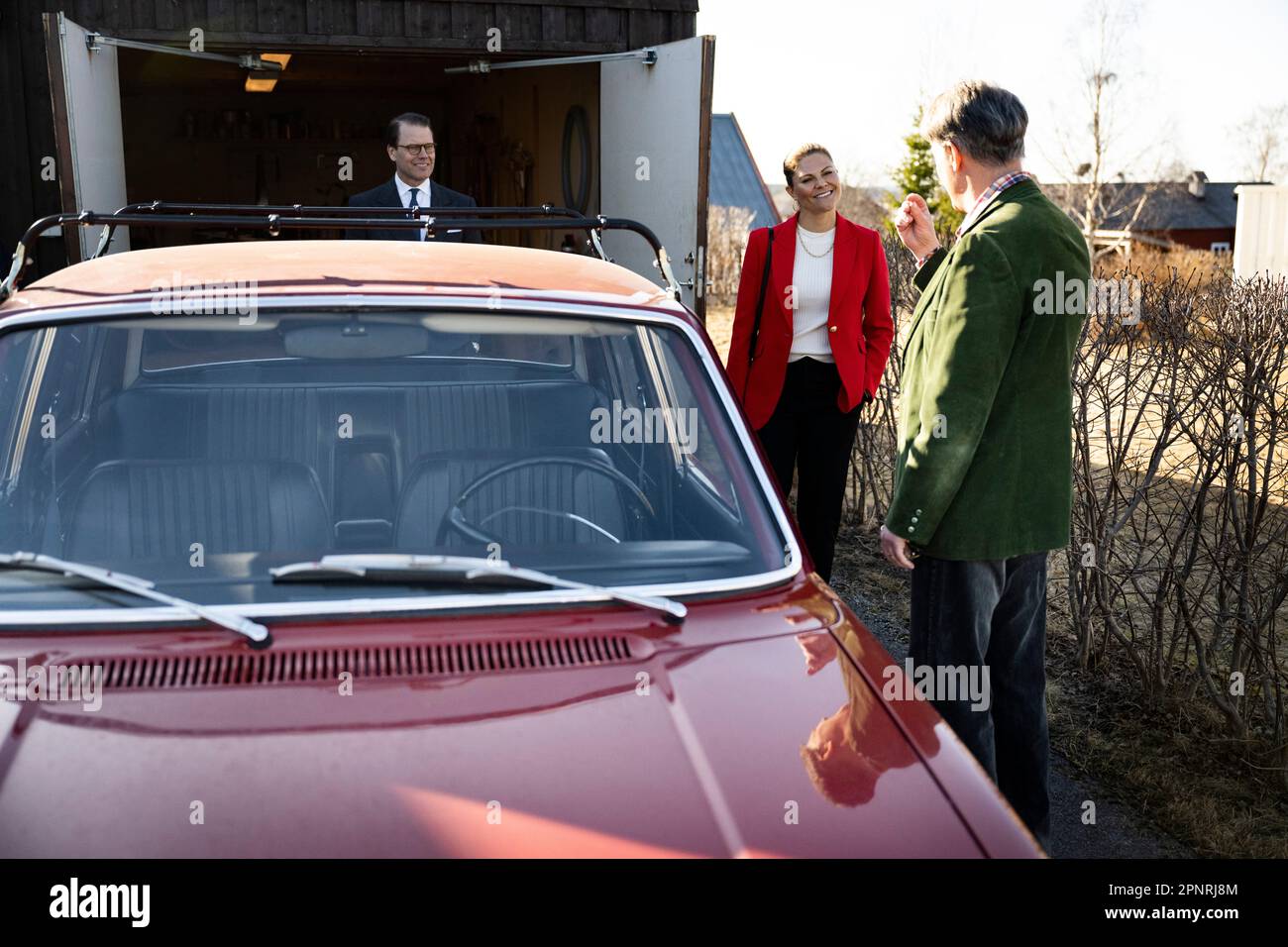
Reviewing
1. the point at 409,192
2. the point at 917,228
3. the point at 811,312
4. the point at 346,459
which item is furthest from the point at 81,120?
the point at 917,228

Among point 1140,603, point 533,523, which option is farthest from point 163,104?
point 533,523

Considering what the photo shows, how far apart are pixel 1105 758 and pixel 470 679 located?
286 cm

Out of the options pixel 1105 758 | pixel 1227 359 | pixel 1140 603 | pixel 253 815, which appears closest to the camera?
pixel 253 815

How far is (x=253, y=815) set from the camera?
1.59m

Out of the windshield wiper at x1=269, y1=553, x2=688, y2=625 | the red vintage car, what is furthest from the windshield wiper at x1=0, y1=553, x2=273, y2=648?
the windshield wiper at x1=269, y1=553, x2=688, y2=625

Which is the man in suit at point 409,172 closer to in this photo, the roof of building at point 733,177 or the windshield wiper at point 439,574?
the windshield wiper at point 439,574

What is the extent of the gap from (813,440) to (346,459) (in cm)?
232

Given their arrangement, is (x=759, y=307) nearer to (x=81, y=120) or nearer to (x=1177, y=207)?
(x=81, y=120)

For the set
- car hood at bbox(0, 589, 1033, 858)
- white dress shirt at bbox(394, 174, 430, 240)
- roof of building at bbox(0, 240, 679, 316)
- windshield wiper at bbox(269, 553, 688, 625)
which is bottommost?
car hood at bbox(0, 589, 1033, 858)

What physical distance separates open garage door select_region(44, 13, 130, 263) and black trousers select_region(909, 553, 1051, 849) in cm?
494

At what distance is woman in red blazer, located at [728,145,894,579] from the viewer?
4.38 m

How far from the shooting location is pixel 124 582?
6.69 feet

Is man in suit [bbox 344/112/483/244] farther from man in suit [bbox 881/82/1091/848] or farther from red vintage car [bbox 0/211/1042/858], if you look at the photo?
man in suit [bbox 881/82/1091/848]
